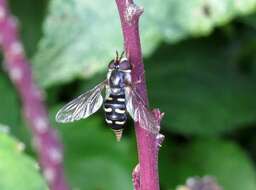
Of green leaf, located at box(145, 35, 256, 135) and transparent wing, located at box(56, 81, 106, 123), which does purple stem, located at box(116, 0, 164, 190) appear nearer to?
transparent wing, located at box(56, 81, 106, 123)

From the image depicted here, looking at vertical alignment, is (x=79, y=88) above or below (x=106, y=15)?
below

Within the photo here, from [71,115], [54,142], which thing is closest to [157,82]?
[71,115]

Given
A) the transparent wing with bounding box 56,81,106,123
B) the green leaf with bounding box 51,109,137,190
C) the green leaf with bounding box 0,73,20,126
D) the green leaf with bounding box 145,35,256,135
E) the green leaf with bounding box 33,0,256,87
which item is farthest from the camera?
the green leaf with bounding box 145,35,256,135

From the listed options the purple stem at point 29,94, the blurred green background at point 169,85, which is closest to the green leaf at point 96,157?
the blurred green background at point 169,85

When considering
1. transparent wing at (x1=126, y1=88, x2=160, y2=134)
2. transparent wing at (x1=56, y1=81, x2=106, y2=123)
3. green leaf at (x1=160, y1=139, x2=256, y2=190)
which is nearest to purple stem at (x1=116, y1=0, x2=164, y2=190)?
transparent wing at (x1=126, y1=88, x2=160, y2=134)

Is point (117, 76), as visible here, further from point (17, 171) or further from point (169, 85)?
point (169, 85)

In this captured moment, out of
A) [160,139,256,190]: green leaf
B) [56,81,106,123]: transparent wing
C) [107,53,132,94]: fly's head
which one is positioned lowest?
[160,139,256,190]: green leaf

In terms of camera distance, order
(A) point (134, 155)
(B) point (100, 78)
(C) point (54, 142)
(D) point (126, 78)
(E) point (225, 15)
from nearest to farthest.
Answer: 1. (C) point (54, 142)
2. (D) point (126, 78)
3. (E) point (225, 15)
4. (A) point (134, 155)
5. (B) point (100, 78)

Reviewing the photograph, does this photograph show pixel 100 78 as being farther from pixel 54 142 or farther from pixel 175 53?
pixel 54 142
